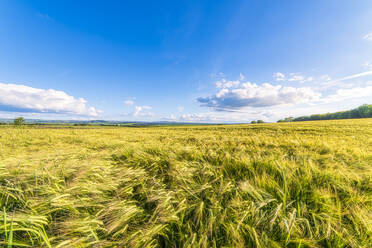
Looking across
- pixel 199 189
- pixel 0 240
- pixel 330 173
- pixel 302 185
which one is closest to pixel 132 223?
pixel 199 189

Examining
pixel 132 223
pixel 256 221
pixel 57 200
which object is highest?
pixel 57 200

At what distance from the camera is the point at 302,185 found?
5.10 feet

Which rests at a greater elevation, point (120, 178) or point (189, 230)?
point (120, 178)

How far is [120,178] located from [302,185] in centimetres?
248

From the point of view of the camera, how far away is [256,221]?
113cm

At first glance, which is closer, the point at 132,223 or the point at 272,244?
the point at 272,244

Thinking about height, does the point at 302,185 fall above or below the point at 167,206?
above

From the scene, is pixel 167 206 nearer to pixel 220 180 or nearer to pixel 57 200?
pixel 220 180

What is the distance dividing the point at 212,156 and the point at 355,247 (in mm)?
1772

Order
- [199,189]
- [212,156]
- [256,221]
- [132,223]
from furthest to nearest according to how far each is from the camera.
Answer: [212,156], [199,189], [132,223], [256,221]

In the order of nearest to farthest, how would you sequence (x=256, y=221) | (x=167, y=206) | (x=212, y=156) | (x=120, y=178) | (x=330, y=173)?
1. (x=256, y=221)
2. (x=167, y=206)
3. (x=330, y=173)
4. (x=120, y=178)
5. (x=212, y=156)

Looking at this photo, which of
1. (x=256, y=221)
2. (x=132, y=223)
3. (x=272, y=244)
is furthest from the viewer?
(x=132, y=223)

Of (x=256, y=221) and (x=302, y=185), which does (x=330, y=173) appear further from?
(x=256, y=221)

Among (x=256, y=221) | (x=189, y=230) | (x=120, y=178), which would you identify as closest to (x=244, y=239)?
(x=256, y=221)
